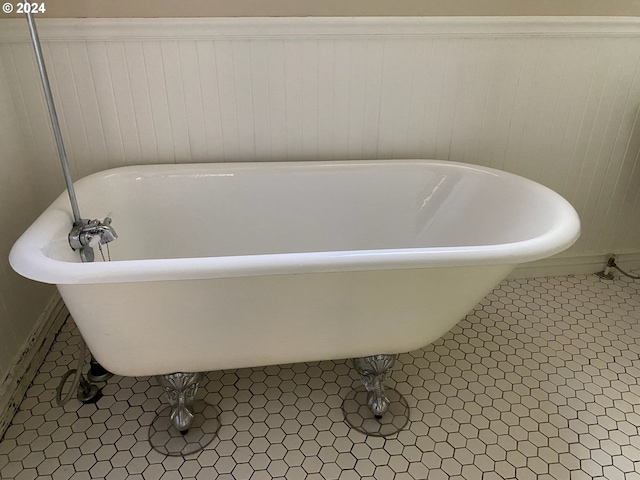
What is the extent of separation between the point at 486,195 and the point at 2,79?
1565 mm

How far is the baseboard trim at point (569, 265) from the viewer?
6.82ft

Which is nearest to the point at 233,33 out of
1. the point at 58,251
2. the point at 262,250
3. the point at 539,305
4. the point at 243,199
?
the point at 243,199

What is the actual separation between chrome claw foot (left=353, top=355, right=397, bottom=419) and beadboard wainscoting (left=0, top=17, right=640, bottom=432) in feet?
2.55

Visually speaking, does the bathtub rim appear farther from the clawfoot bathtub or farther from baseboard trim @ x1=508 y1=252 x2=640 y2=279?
baseboard trim @ x1=508 y1=252 x2=640 y2=279

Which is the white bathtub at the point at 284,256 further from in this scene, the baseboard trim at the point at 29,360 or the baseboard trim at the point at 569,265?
the baseboard trim at the point at 569,265

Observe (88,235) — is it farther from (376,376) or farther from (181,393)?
(376,376)

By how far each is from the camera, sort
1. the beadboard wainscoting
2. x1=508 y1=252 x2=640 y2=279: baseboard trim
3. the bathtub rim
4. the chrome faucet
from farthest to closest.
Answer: x1=508 y1=252 x2=640 y2=279: baseboard trim < the beadboard wainscoting < the chrome faucet < the bathtub rim

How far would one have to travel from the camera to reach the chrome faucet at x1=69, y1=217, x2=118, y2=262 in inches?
47.8

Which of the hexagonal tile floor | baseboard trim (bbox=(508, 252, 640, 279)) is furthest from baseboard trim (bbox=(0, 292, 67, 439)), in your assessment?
baseboard trim (bbox=(508, 252, 640, 279))

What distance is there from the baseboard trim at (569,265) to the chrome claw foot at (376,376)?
0.99 meters

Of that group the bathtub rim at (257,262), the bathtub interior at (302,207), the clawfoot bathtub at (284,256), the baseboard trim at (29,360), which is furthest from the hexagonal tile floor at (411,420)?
the bathtub rim at (257,262)

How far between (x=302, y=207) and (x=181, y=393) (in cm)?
Answer: 71

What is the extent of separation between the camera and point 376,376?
1.37 metres

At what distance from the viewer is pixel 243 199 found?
5.30 feet
